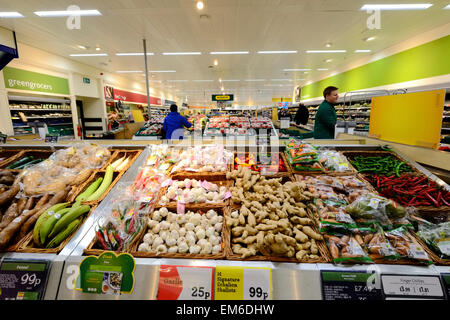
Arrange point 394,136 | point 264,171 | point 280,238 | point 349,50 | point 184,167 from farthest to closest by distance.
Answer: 1. point 349,50
2. point 394,136
3. point 184,167
4. point 264,171
5. point 280,238

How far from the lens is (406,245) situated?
105 centimetres

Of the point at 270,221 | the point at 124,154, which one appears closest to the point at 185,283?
the point at 270,221

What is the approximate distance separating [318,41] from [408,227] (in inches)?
288

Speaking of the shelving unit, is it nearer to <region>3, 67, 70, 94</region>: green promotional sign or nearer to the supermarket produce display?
<region>3, 67, 70, 94</region>: green promotional sign

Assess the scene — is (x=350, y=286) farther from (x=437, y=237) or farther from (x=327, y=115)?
(x=327, y=115)

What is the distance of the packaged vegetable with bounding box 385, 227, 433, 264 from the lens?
3.17ft

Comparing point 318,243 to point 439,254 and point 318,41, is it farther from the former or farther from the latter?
point 318,41

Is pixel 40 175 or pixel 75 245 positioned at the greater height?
pixel 40 175

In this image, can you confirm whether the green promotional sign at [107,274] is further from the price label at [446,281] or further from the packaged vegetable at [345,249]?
the price label at [446,281]

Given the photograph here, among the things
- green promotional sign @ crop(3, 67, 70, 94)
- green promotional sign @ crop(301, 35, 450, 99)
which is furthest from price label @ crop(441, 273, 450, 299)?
green promotional sign @ crop(3, 67, 70, 94)

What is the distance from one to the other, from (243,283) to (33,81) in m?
9.83

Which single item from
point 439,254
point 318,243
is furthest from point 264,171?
point 439,254

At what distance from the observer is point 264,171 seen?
180cm

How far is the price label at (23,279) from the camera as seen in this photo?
981 millimetres
